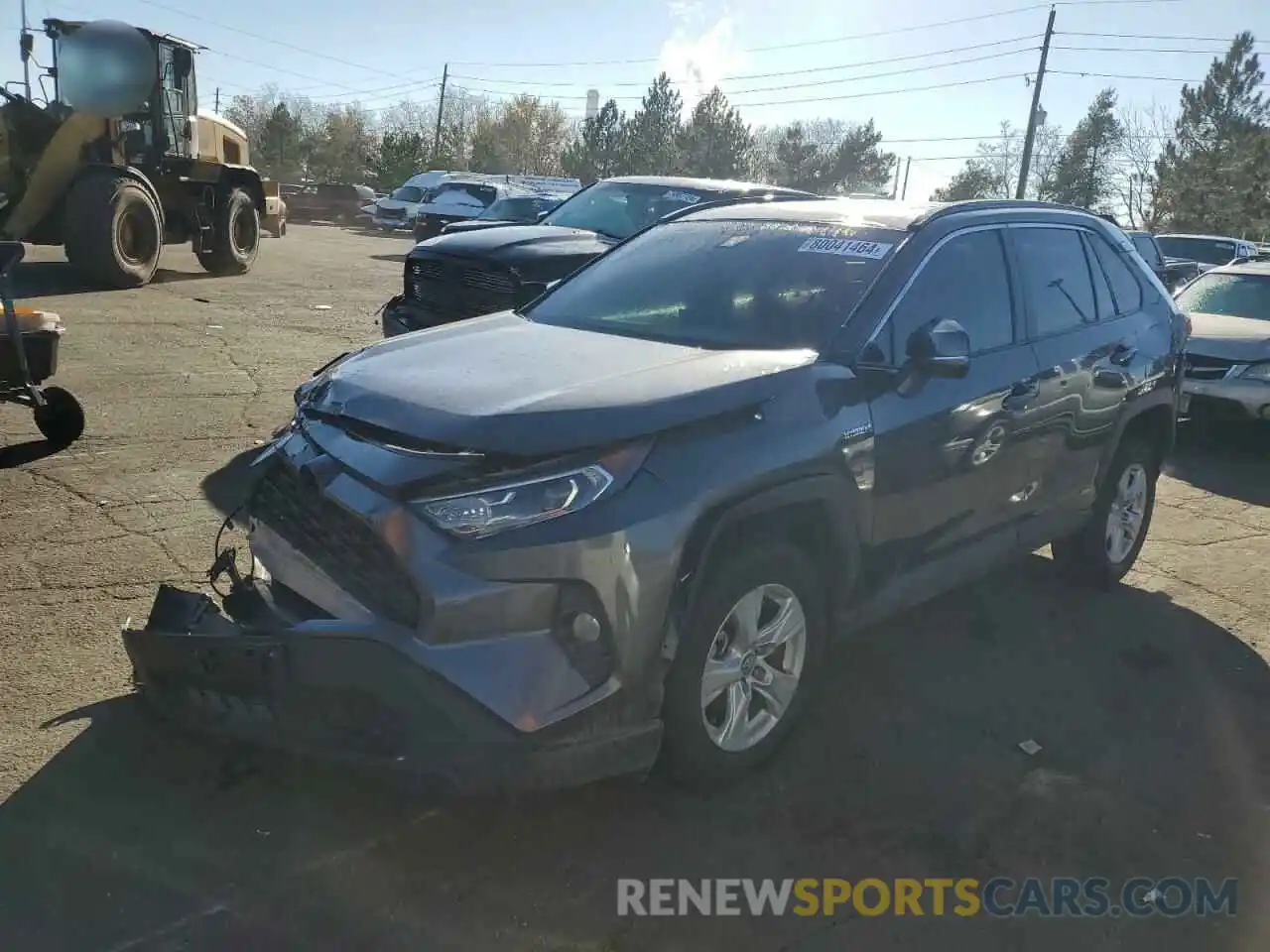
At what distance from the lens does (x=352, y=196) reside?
4172cm

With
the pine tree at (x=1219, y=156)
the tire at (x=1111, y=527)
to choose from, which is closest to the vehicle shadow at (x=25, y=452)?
the tire at (x=1111, y=527)

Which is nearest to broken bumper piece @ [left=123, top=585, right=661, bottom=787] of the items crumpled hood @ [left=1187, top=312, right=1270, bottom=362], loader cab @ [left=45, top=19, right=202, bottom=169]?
crumpled hood @ [left=1187, top=312, right=1270, bottom=362]

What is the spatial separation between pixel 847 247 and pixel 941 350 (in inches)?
26.6

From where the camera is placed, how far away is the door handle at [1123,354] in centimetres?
488

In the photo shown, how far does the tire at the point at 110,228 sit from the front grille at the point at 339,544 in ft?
36.3

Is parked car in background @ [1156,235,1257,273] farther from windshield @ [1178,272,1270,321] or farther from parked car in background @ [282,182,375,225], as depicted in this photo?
parked car in background @ [282,182,375,225]

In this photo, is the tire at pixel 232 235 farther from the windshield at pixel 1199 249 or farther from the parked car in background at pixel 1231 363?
the windshield at pixel 1199 249

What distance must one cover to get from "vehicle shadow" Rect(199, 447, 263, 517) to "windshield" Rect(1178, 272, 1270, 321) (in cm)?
869

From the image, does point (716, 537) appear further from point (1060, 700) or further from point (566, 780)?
point (1060, 700)

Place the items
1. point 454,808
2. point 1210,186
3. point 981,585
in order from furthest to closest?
point 1210,186, point 981,585, point 454,808

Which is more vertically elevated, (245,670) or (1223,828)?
(245,670)

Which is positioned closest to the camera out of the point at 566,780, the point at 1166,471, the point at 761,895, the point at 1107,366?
the point at 566,780

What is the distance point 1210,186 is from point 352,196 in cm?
3658

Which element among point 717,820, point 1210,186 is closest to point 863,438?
point 717,820
